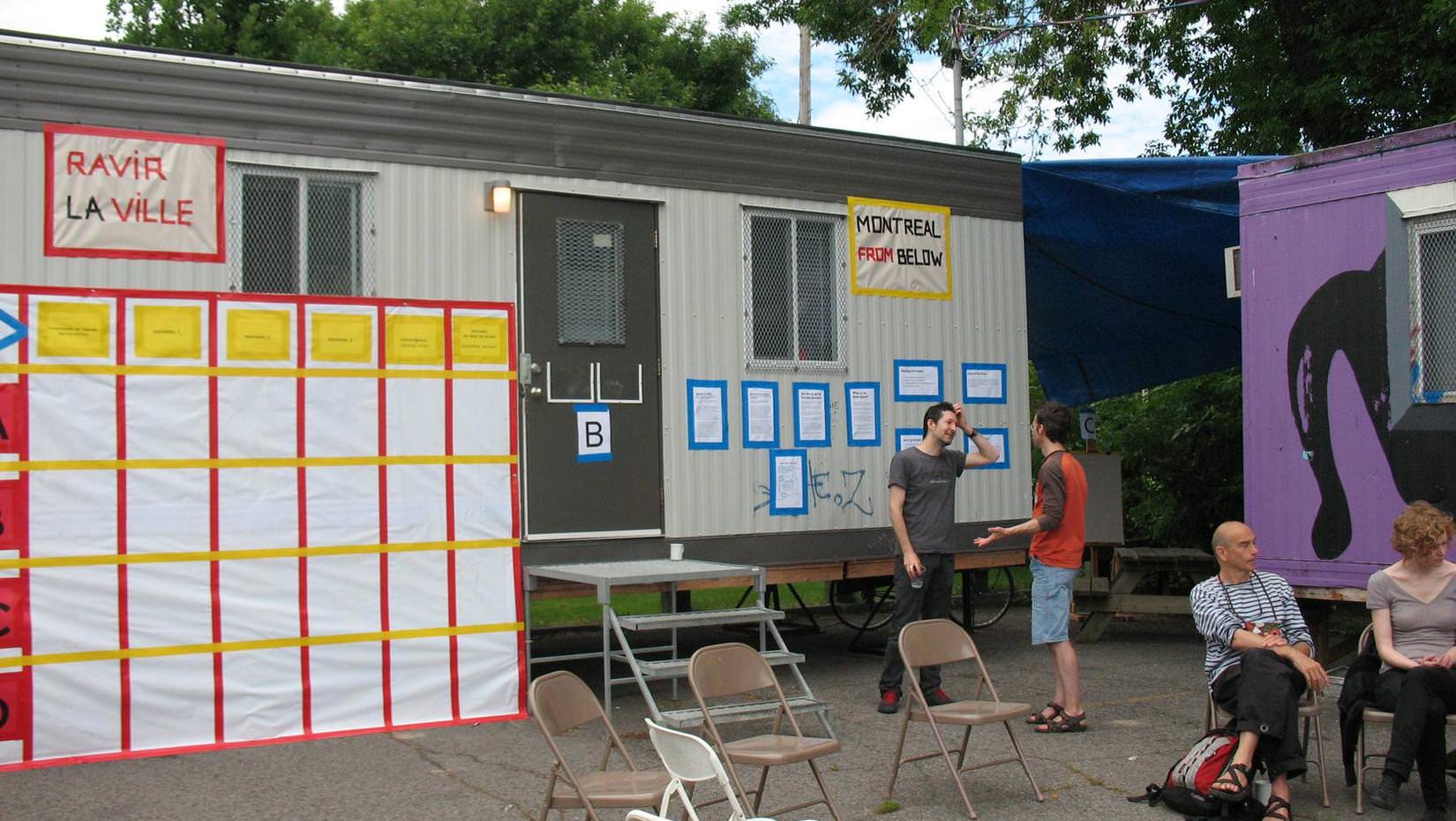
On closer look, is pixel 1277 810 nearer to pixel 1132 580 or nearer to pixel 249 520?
pixel 249 520

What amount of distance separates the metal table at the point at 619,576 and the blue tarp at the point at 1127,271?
419 cm

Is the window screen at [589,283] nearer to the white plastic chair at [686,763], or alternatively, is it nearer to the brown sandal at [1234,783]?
the white plastic chair at [686,763]

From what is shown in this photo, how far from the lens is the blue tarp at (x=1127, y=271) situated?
9805 millimetres

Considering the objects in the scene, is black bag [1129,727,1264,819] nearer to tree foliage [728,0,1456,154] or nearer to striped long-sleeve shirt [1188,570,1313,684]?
striped long-sleeve shirt [1188,570,1313,684]

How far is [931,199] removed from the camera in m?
9.38

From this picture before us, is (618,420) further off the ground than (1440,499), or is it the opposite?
(618,420)

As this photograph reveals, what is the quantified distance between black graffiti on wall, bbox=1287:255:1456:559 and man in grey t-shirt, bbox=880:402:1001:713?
80.0 inches

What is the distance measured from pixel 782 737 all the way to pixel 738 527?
309 cm

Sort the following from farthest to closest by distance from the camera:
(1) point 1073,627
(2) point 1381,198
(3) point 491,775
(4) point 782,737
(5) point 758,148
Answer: (1) point 1073,627 < (5) point 758,148 < (2) point 1381,198 < (3) point 491,775 < (4) point 782,737

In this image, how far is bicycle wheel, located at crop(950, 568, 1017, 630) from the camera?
38.3ft

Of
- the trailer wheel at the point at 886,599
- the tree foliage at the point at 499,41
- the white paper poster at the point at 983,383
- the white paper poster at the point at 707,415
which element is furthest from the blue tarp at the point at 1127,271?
the tree foliage at the point at 499,41

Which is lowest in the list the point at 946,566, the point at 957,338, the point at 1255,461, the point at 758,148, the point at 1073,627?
the point at 1073,627

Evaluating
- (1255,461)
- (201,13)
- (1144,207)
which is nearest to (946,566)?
(1255,461)

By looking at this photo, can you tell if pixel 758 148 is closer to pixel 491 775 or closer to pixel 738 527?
pixel 738 527
